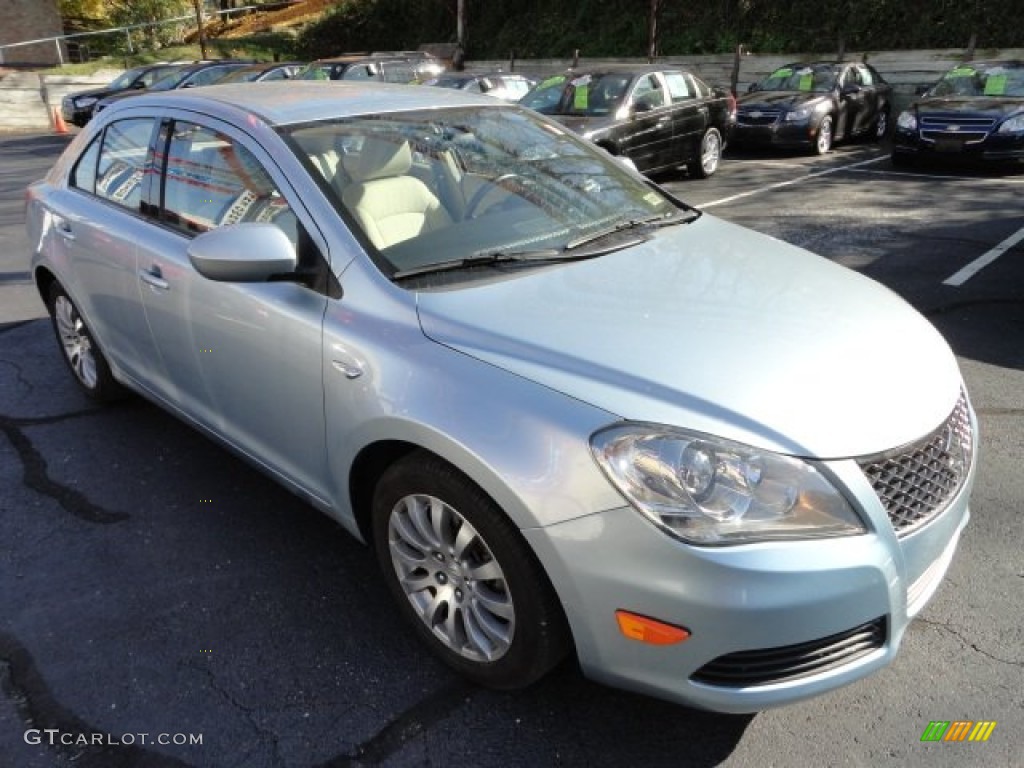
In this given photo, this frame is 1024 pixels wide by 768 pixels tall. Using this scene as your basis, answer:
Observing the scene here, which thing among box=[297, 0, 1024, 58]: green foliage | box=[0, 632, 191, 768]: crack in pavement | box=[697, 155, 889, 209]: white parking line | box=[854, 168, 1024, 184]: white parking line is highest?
box=[297, 0, 1024, 58]: green foliage

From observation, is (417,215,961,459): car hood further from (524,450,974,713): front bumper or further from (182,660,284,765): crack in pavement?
(182,660,284,765): crack in pavement

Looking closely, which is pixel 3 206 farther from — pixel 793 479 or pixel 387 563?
pixel 793 479

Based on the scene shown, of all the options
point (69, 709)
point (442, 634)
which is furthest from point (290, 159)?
point (69, 709)

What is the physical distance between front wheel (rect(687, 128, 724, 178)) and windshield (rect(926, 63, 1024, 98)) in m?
3.20

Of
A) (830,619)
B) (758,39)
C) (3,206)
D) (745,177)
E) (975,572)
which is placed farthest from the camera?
(758,39)

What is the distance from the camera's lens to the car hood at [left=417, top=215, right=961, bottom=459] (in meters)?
1.90

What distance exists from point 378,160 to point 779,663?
Answer: 208cm

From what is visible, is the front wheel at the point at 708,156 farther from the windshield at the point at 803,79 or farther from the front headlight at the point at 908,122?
the windshield at the point at 803,79

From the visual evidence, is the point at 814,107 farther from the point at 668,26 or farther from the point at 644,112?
the point at 668,26

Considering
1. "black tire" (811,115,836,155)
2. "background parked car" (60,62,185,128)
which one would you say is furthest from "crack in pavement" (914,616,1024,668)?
"background parked car" (60,62,185,128)

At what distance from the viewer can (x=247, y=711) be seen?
227 cm

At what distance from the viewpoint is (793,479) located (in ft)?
5.97

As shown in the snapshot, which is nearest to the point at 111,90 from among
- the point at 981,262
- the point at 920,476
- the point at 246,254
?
the point at 981,262

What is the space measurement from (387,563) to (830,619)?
51.9 inches
